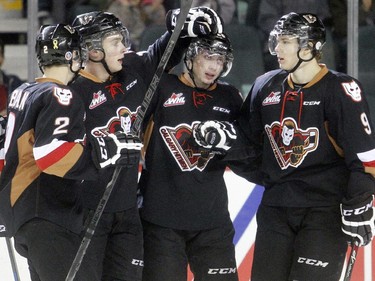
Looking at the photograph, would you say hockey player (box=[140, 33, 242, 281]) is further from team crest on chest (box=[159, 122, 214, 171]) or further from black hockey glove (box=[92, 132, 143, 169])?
black hockey glove (box=[92, 132, 143, 169])

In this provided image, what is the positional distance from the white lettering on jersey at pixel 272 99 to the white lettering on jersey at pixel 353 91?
25 cm

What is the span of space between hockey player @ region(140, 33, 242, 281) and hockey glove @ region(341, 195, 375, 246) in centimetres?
48

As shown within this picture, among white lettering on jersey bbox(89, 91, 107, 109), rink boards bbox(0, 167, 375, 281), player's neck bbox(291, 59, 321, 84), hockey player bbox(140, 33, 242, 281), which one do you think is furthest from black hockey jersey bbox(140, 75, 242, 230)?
rink boards bbox(0, 167, 375, 281)

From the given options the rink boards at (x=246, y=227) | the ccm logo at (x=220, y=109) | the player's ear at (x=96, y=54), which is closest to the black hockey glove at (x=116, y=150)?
the player's ear at (x=96, y=54)

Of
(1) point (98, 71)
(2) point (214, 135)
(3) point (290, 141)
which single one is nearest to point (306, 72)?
(3) point (290, 141)

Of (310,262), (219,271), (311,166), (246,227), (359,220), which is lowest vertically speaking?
(246,227)

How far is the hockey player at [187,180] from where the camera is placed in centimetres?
423

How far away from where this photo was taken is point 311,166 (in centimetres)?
413

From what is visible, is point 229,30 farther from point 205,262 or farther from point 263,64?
point 205,262

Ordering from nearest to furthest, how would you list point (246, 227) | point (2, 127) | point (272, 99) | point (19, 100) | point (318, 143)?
point (19, 100) → point (318, 143) → point (272, 99) → point (2, 127) → point (246, 227)

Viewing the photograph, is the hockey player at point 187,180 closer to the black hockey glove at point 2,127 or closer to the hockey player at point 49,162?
the hockey player at point 49,162

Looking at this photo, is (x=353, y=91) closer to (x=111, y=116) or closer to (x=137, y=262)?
(x=111, y=116)

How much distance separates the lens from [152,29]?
5230mm

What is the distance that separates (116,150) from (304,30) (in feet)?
2.82
